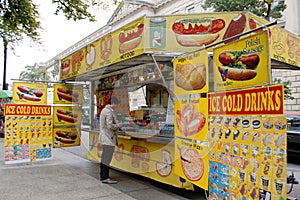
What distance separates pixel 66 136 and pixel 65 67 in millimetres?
2126

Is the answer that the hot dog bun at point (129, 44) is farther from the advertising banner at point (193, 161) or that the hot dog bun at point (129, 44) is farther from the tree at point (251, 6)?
the tree at point (251, 6)

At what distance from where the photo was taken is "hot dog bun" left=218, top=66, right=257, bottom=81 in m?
3.22

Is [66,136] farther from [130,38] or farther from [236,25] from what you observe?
[236,25]

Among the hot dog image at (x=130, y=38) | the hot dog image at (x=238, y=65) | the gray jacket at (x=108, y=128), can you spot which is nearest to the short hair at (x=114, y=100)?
the gray jacket at (x=108, y=128)

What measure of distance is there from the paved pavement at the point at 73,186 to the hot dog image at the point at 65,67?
8.82ft

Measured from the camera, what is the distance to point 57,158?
355 inches

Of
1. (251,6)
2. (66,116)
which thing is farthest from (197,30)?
(251,6)

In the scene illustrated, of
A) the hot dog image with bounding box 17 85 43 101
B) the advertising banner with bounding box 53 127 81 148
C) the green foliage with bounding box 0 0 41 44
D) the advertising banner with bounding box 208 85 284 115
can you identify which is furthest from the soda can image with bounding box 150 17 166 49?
the green foliage with bounding box 0 0 41 44

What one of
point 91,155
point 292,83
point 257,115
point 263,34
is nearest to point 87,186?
point 91,155

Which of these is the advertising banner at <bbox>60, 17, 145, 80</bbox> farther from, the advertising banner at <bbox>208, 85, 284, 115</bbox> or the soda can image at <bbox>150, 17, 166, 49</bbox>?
the advertising banner at <bbox>208, 85, 284, 115</bbox>

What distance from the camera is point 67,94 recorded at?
8.88m

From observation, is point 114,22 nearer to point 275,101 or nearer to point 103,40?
point 103,40

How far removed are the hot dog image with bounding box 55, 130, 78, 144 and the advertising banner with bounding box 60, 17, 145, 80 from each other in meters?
1.88

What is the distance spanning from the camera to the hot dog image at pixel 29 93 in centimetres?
793
